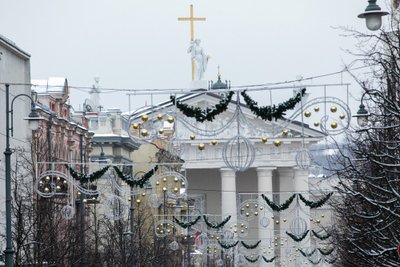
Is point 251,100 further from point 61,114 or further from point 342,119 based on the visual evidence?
point 61,114

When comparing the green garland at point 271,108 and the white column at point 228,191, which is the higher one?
the white column at point 228,191

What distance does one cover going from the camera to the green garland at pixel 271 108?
48.3m

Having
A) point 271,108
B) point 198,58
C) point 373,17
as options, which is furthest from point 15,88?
point 198,58

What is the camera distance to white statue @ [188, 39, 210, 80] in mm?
134375

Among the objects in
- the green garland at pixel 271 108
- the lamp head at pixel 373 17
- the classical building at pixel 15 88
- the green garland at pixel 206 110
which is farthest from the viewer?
the classical building at pixel 15 88

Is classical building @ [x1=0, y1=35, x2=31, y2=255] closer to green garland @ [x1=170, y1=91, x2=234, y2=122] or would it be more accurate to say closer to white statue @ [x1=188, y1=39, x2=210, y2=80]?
green garland @ [x1=170, y1=91, x2=234, y2=122]

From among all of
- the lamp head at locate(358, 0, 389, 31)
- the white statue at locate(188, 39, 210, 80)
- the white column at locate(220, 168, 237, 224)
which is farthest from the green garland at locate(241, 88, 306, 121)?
the white column at locate(220, 168, 237, 224)

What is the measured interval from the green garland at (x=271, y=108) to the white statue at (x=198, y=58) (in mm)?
85017

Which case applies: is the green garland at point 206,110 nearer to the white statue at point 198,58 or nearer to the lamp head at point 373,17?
the lamp head at point 373,17

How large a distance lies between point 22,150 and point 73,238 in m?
7.13

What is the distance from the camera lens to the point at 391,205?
144ft

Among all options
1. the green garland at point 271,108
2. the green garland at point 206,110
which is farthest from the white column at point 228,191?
the green garland at point 206,110

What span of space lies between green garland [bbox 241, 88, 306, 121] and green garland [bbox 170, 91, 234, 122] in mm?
544

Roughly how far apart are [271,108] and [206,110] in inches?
66.0
